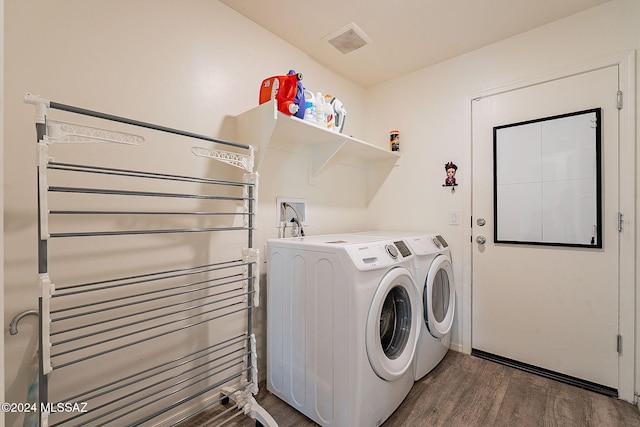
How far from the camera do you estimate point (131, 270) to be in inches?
52.9

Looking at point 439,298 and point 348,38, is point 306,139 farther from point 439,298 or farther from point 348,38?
point 439,298

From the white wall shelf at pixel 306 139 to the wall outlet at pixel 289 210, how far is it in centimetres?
29

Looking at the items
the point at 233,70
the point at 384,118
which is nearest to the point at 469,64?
the point at 384,118

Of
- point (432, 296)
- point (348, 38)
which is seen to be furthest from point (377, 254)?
point (348, 38)

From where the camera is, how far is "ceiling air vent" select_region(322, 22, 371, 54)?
6.45 ft

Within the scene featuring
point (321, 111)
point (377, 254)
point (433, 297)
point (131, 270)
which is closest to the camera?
point (131, 270)

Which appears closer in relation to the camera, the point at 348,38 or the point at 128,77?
the point at 128,77

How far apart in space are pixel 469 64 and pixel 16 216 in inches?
116

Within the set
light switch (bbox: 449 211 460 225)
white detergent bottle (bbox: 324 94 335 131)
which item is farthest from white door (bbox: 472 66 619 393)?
white detergent bottle (bbox: 324 94 335 131)

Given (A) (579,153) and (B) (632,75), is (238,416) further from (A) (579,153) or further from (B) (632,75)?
(B) (632,75)

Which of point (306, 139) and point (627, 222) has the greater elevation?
point (306, 139)

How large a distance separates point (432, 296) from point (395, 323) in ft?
1.39

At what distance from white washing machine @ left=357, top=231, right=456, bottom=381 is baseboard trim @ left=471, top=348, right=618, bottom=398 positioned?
0.28 meters

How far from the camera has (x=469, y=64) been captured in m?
2.27
